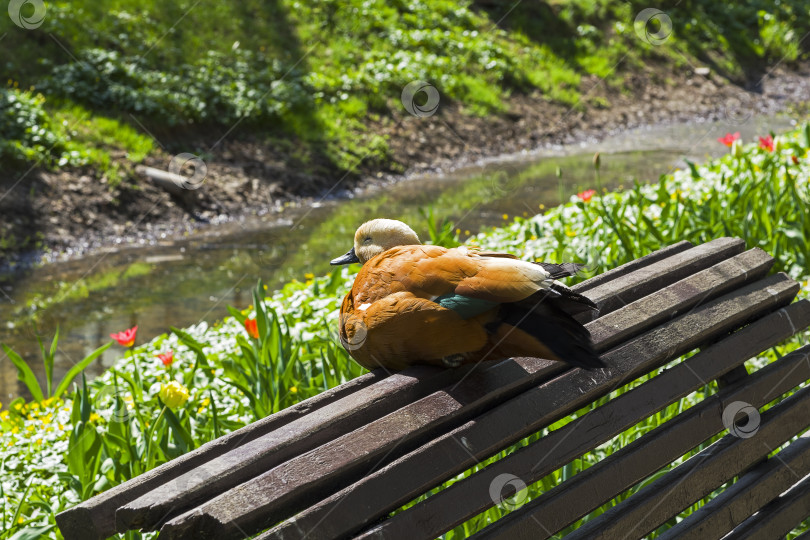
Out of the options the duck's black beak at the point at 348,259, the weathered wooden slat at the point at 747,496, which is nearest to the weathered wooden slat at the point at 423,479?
the weathered wooden slat at the point at 747,496

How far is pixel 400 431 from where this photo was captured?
1.33 m

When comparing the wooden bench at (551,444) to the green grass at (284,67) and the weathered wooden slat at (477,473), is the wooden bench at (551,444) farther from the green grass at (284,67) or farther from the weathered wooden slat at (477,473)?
the green grass at (284,67)

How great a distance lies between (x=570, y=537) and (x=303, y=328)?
2340mm

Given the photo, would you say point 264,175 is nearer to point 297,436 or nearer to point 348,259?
point 348,259

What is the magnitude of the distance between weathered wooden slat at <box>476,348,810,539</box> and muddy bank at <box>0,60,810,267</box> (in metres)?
5.78

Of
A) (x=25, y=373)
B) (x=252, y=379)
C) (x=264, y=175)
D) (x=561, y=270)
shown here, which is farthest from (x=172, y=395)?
(x=264, y=175)

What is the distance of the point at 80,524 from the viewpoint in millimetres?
1187

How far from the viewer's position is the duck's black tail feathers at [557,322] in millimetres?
1352

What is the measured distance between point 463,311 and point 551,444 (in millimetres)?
294

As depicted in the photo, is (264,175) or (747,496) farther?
(264,175)

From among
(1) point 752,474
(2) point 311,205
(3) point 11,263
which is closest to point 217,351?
(1) point 752,474

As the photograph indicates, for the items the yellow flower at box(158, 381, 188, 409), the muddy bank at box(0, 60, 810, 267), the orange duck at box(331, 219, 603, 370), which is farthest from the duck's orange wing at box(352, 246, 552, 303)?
the muddy bank at box(0, 60, 810, 267)

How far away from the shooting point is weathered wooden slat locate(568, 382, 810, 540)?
1.54 metres

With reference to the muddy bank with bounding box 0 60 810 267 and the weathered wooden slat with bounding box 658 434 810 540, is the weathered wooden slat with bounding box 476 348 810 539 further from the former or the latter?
the muddy bank with bounding box 0 60 810 267
